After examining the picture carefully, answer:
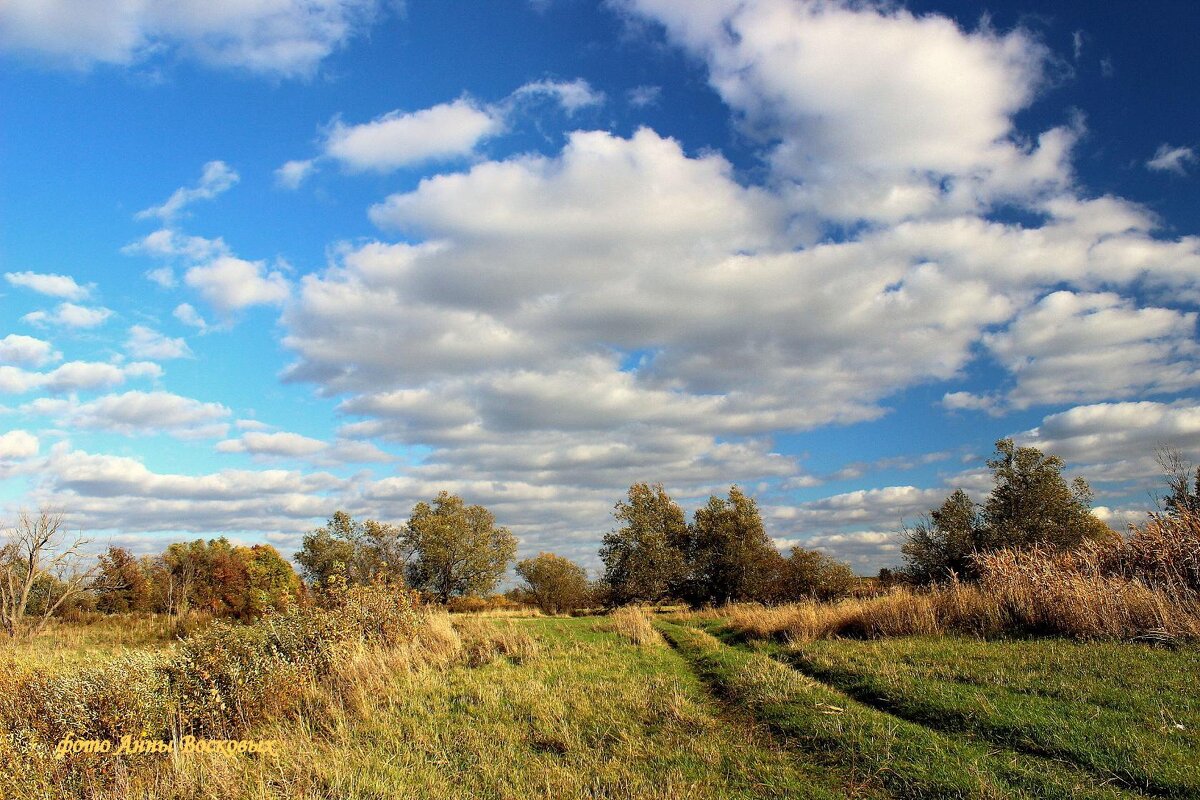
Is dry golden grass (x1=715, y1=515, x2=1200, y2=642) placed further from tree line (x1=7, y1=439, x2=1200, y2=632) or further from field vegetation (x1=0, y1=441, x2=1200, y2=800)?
tree line (x1=7, y1=439, x2=1200, y2=632)

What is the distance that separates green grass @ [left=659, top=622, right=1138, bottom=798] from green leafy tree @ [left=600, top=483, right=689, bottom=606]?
36685 mm

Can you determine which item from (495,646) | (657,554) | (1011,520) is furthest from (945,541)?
(495,646)

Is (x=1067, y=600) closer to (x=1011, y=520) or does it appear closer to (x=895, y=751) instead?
(x=895, y=751)

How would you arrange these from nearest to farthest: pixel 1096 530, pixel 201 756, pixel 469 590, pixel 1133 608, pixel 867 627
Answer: pixel 201 756 < pixel 1133 608 < pixel 867 627 < pixel 1096 530 < pixel 469 590

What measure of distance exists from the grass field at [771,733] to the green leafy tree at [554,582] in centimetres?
5370

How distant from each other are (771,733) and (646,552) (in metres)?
40.1

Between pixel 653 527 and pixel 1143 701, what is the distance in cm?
4330

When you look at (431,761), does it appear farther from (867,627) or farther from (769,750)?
(867,627)

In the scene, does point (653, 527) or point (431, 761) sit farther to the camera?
point (653, 527)

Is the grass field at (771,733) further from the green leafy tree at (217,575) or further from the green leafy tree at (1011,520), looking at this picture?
the green leafy tree at (217,575)

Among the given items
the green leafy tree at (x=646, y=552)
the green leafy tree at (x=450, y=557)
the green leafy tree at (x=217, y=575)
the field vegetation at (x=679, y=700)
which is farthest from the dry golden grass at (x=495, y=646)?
the green leafy tree at (x=217, y=575)

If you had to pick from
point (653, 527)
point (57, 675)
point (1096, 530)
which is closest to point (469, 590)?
point (653, 527)

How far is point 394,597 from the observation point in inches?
762

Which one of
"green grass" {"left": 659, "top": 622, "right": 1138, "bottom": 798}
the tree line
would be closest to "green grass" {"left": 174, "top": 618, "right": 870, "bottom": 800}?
"green grass" {"left": 659, "top": 622, "right": 1138, "bottom": 798}
